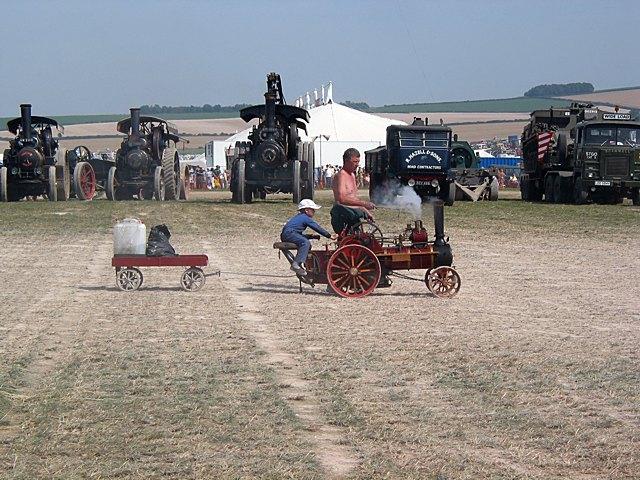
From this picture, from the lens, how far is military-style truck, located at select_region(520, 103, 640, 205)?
32.3 meters

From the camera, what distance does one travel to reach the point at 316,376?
26.8ft

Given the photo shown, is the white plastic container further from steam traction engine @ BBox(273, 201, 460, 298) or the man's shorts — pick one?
the man's shorts

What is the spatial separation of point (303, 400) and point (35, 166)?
95.7 feet

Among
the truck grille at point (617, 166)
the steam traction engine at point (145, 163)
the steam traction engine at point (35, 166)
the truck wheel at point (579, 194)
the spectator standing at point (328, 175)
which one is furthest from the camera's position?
the spectator standing at point (328, 175)

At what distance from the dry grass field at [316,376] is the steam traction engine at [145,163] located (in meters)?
19.9

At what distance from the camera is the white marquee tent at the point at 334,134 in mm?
58375

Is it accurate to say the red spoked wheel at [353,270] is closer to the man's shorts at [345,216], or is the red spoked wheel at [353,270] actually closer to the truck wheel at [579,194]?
the man's shorts at [345,216]

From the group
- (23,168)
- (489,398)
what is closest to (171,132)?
(23,168)

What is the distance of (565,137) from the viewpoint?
35906mm

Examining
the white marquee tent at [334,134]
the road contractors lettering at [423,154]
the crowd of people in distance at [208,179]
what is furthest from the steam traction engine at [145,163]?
the white marquee tent at [334,134]

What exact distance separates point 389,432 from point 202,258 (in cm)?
706

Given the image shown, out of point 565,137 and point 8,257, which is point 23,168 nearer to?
point 565,137

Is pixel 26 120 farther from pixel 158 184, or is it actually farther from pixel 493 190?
pixel 493 190

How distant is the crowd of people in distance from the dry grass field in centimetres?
4166
